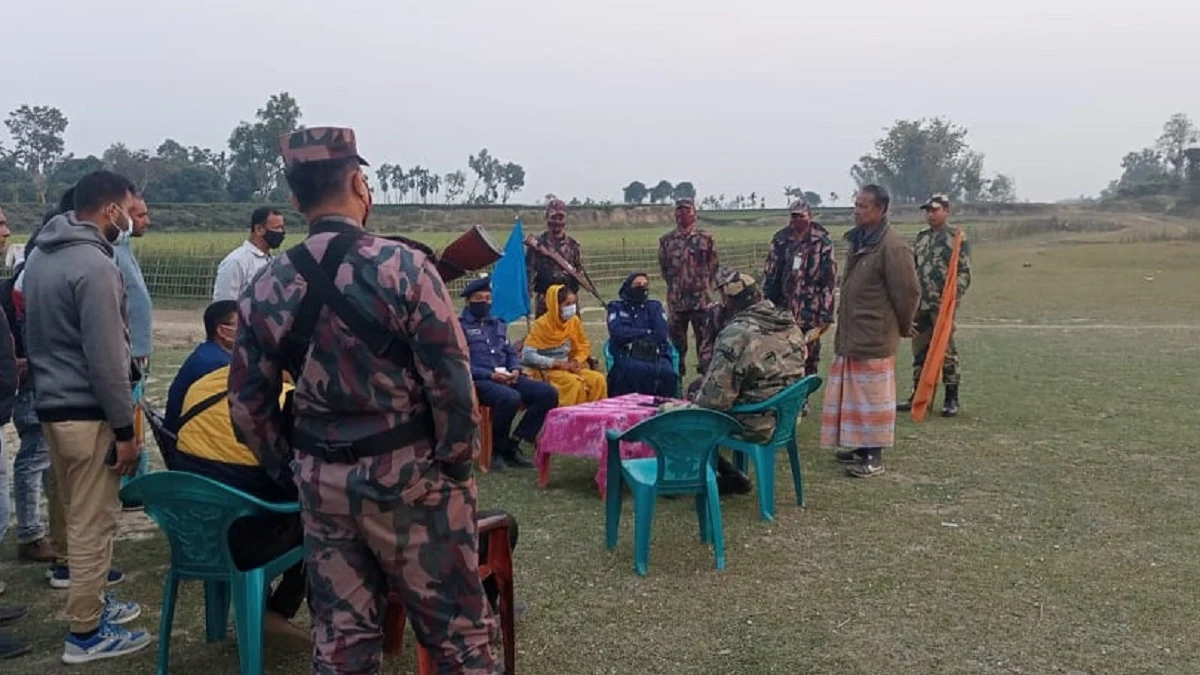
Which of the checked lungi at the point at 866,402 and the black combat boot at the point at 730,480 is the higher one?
the checked lungi at the point at 866,402

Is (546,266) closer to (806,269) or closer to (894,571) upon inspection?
(806,269)

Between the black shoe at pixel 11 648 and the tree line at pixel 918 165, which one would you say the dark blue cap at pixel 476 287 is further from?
the tree line at pixel 918 165

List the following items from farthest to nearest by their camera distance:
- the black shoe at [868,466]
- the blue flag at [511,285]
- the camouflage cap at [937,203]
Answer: the blue flag at [511,285]
the camouflage cap at [937,203]
the black shoe at [868,466]

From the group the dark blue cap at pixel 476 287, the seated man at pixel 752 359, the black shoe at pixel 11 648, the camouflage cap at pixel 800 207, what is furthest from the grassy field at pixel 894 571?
the camouflage cap at pixel 800 207

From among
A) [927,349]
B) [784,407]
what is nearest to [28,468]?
[784,407]

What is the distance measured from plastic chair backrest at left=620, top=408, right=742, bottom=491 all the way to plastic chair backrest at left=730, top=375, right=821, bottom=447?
20.7 inches

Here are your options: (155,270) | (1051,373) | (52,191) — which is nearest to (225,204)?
(52,191)

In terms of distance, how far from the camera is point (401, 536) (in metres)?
2.34

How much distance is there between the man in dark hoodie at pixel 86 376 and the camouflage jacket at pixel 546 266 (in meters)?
5.32

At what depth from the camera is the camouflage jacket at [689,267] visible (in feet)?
28.5

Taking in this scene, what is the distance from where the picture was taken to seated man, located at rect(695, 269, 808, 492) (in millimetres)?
4938

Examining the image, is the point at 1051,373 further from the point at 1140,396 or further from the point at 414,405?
the point at 414,405

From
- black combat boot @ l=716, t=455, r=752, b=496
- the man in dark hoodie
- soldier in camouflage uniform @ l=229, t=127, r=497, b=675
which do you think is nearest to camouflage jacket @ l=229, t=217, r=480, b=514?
soldier in camouflage uniform @ l=229, t=127, r=497, b=675

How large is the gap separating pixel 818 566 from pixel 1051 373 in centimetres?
660
